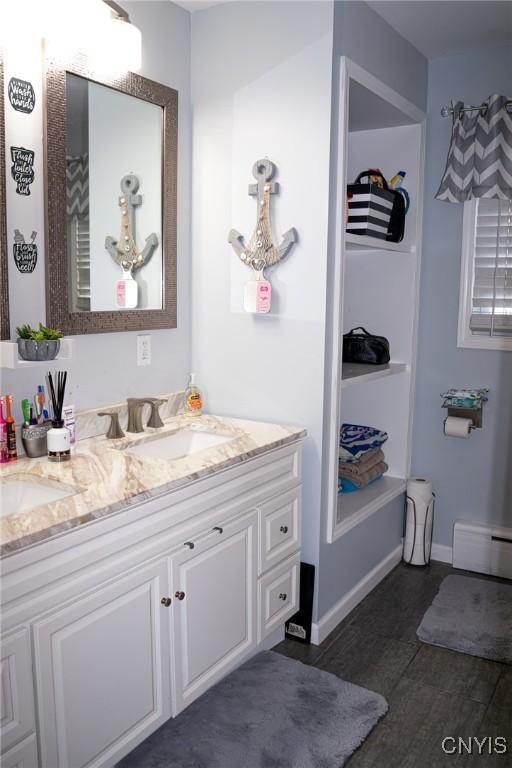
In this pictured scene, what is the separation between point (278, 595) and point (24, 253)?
1.47m

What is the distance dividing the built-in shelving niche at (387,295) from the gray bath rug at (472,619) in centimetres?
49

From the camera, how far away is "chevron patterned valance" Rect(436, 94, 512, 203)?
9.34 feet

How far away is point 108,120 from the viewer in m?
2.23

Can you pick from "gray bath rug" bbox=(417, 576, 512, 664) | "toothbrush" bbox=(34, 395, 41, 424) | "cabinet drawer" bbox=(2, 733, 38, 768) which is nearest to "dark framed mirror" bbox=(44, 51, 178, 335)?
"toothbrush" bbox=(34, 395, 41, 424)

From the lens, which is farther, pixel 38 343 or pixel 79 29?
pixel 79 29

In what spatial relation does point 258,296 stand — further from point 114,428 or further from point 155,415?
point 114,428

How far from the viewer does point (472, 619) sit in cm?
272

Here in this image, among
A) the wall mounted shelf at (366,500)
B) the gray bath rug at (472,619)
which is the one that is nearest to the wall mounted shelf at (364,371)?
the wall mounted shelf at (366,500)

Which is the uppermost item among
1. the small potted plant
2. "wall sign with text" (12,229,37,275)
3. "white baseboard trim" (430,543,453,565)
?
"wall sign with text" (12,229,37,275)

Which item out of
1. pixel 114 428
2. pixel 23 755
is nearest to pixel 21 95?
pixel 114 428

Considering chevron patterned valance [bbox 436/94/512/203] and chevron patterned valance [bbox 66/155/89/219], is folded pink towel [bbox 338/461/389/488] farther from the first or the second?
chevron patterned valance [bbox 66/155/89/219]

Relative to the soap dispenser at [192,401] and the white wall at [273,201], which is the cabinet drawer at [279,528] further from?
the soap dispenser at [192,401]

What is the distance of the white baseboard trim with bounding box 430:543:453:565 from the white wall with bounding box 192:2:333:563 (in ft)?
3.56

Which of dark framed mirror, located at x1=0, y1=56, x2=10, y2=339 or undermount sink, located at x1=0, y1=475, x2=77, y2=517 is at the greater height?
dark framed mirror, located at x1=0, y1=56, x2=10, y2=339
